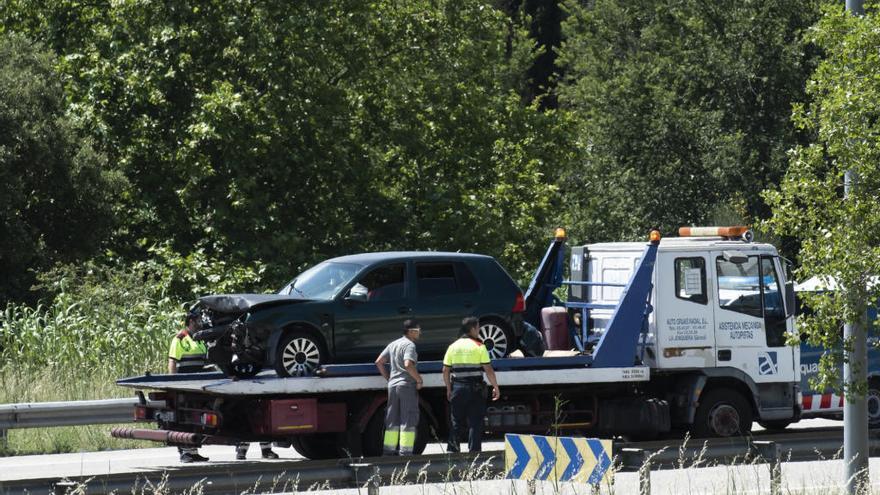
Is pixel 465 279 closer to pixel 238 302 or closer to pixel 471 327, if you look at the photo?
pixel 471 327

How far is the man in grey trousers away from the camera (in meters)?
15.0

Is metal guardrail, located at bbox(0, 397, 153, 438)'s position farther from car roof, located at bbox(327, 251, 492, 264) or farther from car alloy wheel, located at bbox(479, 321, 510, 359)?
car alloy wheel, located at bbox(479, 321, 510, 359)

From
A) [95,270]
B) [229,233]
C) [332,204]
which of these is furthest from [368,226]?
[95,270]

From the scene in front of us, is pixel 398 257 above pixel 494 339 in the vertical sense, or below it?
above

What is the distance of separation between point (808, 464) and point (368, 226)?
1727 cm

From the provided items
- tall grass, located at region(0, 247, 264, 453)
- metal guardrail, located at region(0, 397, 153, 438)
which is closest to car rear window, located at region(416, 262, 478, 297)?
metal guardrail, located at region(0, 397, 153, 438)

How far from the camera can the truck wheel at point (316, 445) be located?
52.1 ft

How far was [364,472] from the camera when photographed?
38.0ft

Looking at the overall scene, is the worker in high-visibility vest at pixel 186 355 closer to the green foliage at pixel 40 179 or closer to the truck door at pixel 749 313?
the truck door at pixel 749 313

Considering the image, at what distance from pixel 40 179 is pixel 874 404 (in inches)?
665

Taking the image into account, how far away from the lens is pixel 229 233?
2856 cm


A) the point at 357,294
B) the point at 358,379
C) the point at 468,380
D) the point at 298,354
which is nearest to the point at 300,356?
the point at 298,354

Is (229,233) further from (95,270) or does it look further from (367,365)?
(367,365)

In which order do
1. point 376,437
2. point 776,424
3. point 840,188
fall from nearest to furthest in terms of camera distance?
point 840,188 < point 376,437 < point 776,424
